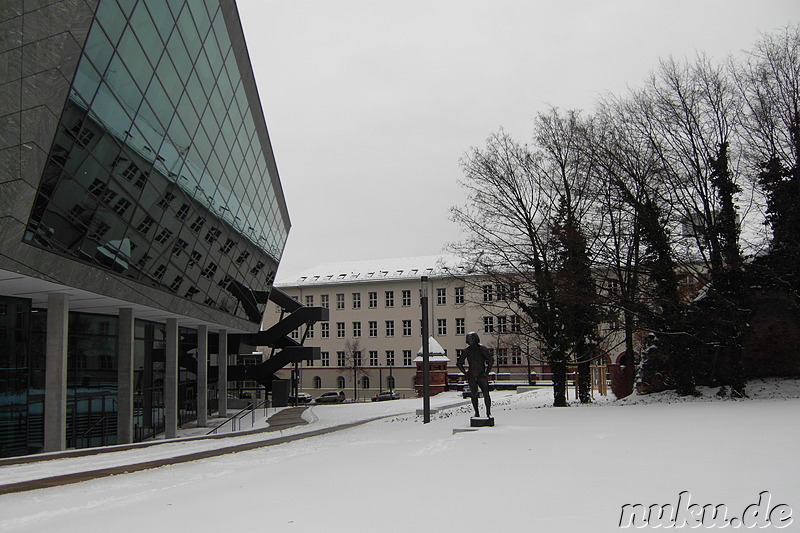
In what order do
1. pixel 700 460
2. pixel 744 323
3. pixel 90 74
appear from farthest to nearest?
pixel 744 323 → pixel 90 74 → pixel 700 460

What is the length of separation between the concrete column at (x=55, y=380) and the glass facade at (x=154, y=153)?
2.06 m

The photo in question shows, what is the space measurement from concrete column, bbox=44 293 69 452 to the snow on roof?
61492mm

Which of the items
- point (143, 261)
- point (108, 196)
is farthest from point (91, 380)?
point (108, 196)

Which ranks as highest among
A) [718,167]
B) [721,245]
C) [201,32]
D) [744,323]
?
[201,32]

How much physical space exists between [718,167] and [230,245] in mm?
21058

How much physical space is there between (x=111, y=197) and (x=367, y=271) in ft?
218

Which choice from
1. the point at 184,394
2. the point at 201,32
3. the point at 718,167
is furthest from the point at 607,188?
the point at 184,394

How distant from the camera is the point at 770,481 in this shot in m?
7.50

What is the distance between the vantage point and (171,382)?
2791 centimetres

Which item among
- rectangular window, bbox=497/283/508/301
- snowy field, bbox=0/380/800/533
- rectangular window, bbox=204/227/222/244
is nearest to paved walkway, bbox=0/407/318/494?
snowy field, bbox=0/380/800/533

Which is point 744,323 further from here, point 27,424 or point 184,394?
point 184,394

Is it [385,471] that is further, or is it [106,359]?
[106,359]

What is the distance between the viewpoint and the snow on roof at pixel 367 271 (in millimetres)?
81375

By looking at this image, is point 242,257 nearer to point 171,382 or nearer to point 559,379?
Answer: point 171,382
